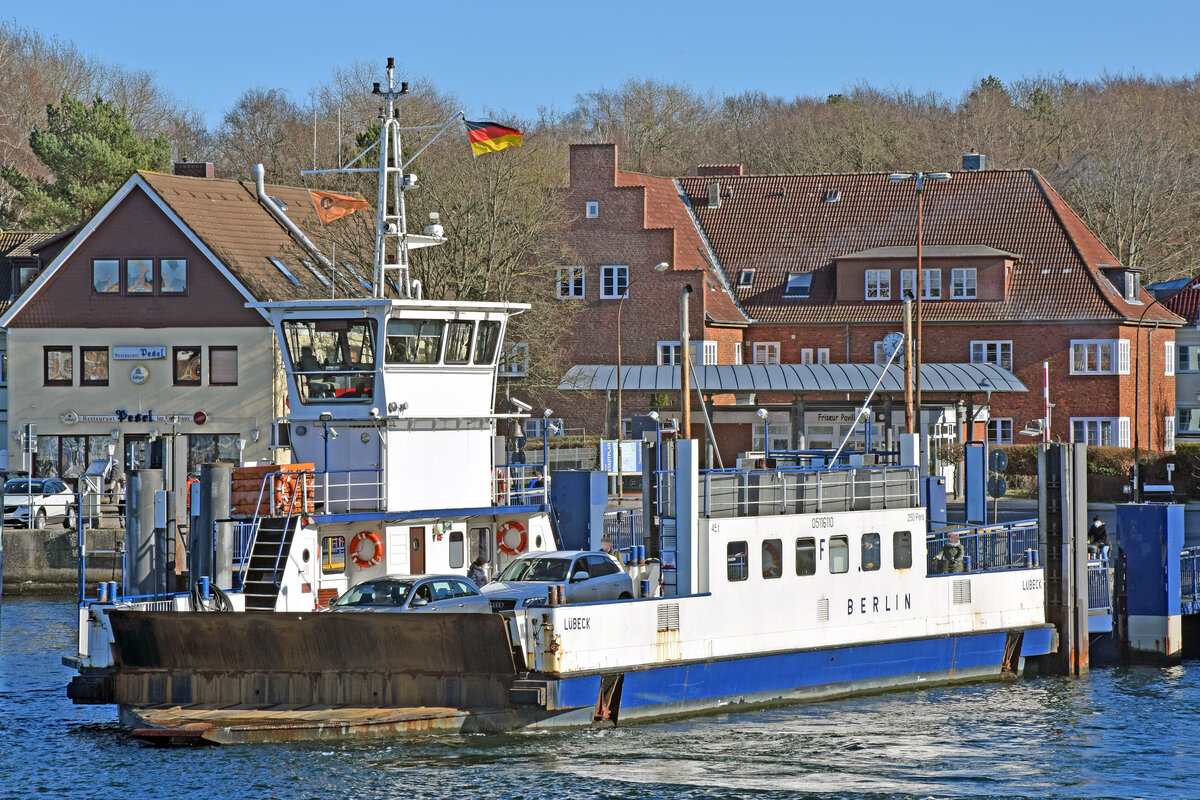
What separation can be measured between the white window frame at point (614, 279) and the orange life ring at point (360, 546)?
130ft

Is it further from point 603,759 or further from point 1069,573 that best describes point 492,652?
point 1069,573

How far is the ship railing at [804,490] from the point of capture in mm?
28125

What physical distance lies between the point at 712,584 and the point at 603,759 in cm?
429

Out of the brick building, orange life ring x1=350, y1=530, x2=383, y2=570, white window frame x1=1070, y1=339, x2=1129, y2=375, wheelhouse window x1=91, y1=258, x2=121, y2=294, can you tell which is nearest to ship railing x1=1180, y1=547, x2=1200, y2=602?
orange life ring x1=350, y1=530, x2=383, y2=570

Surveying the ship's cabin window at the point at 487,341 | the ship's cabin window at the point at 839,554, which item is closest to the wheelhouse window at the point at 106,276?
the ship's cabin window at the point at 487,341

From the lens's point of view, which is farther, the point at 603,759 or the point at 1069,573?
the point at 1069,573

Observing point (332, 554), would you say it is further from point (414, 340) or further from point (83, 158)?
point (83, 158)

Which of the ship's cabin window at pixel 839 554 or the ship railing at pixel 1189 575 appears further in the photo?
the ship railing at pixel 1189 575

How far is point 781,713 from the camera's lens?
92.1ft

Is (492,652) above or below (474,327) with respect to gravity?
below

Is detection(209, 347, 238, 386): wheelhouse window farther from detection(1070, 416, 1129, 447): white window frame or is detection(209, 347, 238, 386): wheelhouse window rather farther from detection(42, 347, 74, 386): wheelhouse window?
detection(1070, 416, 1129, 447): white window frame

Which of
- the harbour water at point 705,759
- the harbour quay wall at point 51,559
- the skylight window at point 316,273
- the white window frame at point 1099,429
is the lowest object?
the harbour water at point 705,759

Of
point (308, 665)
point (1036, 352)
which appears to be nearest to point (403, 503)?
point (308, 665)

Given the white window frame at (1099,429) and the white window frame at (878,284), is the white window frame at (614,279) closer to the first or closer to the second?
the white window frame at (878,284)
